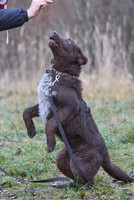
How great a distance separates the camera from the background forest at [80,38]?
1199 centimetres

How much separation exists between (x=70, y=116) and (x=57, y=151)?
73.9 inches

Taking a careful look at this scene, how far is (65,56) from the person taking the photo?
4699 millimetres

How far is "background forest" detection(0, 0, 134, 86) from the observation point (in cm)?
1199

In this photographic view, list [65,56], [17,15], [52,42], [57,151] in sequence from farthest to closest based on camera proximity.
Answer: [57,151] < [65,56] < [52,42] < [17,15]

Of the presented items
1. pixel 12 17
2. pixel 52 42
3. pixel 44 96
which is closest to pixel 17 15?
pixel 12 17

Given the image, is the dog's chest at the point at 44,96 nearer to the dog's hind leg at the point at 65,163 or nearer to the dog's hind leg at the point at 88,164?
the dog's hind leg at the point at 65,163

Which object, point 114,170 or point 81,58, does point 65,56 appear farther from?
point 114,170

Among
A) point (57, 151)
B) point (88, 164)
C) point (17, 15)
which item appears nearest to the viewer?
point (17, 15)

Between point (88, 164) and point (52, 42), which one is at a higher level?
point (52, 42)

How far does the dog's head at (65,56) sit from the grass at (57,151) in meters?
1.41

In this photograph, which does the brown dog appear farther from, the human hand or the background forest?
the background forest

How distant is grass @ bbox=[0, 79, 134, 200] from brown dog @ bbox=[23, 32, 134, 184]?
0.79 ft

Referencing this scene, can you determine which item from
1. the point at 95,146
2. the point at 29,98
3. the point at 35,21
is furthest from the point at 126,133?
the point at 35,21

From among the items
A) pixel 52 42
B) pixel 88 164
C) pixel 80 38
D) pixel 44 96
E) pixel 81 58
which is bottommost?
pixel 88 164
